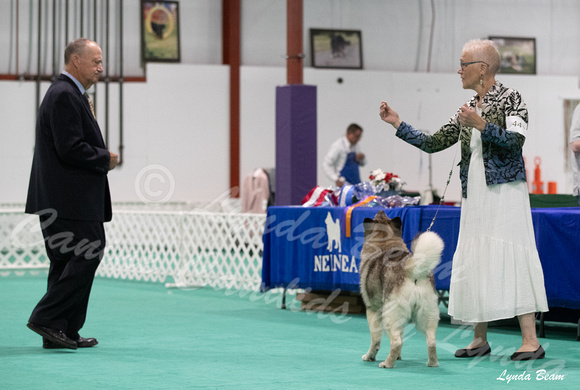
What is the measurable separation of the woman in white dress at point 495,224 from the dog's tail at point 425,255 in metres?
0.41

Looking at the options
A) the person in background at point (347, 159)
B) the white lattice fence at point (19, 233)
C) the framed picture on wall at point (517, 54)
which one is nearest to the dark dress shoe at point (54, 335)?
the person in background at point (347, 159)

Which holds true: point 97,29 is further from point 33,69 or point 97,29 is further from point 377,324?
point 377,324

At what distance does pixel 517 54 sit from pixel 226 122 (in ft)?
14.6

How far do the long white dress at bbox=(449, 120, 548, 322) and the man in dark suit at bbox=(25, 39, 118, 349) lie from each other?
1557 millimetres

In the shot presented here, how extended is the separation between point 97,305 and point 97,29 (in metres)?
6.46

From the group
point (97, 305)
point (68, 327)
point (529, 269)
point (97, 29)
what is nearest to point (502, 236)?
point (529, 269)

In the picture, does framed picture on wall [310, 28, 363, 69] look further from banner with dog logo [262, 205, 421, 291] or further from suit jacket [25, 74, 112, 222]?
suit jacket [25, 74, 112, 222]

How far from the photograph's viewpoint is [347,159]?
877 cm

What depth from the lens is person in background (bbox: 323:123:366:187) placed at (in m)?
8.73

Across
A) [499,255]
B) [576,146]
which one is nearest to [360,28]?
[576,146]

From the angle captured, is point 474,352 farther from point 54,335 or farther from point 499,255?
point 54,335

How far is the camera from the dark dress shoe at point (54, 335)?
376 centimetres

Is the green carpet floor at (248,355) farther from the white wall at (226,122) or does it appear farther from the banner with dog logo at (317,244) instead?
the white wall at (226,122)

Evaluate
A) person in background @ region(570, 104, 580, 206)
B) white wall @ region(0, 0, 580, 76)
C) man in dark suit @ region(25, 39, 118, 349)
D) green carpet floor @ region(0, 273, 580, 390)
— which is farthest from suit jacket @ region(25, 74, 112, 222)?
white wall @ region(0, 0, 580, 76)
